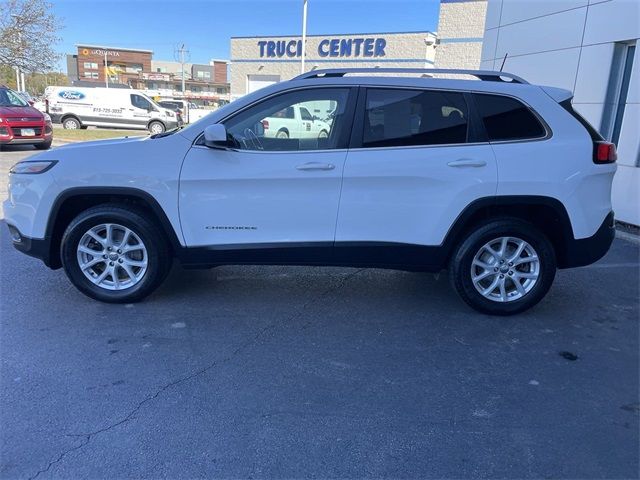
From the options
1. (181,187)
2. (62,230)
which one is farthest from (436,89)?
(62,230)

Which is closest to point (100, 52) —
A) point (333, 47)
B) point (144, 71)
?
point (144, 71)

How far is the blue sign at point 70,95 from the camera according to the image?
23.0m

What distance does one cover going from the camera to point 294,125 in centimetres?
407

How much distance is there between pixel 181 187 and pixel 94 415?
180cm

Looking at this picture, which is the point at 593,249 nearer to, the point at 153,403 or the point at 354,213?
the point at 354,213

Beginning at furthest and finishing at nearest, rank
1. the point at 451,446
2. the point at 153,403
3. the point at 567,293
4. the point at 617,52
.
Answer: the point at 617,52
the point at 567,293
the point at 153,403
the point at 451,446

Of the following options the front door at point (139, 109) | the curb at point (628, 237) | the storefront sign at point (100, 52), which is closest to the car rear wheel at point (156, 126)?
the front door at point (139, 109)

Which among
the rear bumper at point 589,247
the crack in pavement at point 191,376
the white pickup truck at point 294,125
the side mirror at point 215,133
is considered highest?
the white pickup truck at point 294,125

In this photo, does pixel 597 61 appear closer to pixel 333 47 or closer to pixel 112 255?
pixel 112 255

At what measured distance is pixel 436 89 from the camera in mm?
4090

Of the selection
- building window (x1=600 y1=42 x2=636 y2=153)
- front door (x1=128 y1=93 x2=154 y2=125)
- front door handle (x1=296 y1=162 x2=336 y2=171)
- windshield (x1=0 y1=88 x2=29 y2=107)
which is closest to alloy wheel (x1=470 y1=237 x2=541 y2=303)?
front door handle (x1=296 y1=162 x2=336 y2=171)

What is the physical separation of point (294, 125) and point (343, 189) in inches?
25.8

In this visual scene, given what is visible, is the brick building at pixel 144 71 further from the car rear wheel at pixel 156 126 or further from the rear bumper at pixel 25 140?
the rear bumper at pixel 25 140

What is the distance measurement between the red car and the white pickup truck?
486 inches
